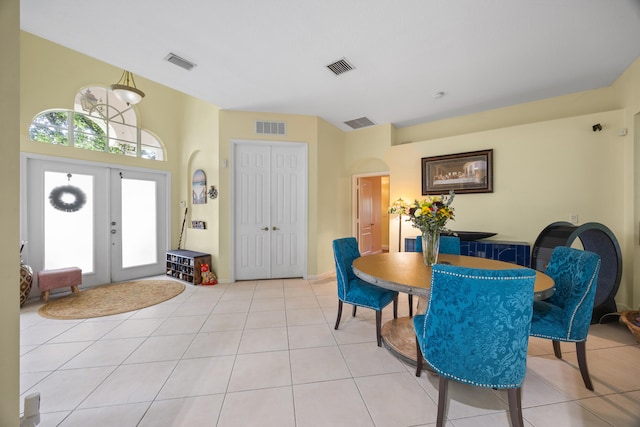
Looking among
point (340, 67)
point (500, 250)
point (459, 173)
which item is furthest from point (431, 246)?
point (459, 173)

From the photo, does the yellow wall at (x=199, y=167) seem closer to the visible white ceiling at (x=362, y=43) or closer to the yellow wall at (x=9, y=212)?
the visible white ceiling at (x=362, y=43)

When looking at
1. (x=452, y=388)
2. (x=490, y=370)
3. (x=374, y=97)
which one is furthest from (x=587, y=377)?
(x=374, y=97)

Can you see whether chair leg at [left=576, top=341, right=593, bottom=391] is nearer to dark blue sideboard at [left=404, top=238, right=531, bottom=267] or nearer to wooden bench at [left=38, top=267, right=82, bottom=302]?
dark blue sideboard at [left=404, top=238, right=531, bottom=267]

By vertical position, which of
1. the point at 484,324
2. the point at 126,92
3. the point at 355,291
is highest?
the point at 126,92

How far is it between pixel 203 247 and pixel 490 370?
466 centimetres

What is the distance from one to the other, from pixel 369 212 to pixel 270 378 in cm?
508

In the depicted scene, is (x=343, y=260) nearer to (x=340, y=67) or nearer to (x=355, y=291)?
(x=355, y=291)

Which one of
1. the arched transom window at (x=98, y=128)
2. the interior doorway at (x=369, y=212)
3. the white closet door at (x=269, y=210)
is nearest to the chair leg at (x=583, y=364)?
the white closet door at (x=269, y=210)

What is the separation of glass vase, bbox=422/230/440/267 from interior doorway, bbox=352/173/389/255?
3.11 meters

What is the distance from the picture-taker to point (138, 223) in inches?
184

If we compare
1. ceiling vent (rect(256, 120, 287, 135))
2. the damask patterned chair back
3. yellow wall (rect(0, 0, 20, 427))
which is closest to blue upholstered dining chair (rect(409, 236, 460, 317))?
the damask patterned chair back

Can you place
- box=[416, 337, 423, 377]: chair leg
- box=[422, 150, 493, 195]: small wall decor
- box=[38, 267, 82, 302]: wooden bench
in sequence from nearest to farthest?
box=[416, 337, 423, 377]: chair leg
box=[38, 267, 82, 302]: wooden bench
box=[422, 150, 493, 195]: small wall decor

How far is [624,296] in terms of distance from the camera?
3.04 meters

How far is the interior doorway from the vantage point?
5.54 metres
